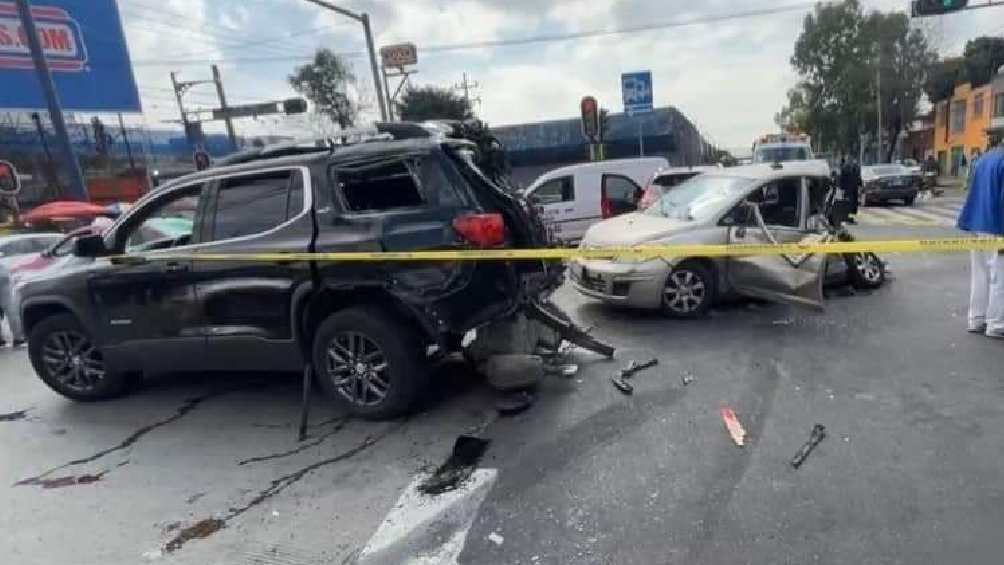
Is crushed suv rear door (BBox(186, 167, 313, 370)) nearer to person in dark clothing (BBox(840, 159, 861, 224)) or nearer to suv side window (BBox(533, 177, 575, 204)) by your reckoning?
suv side window (BBox(533, 177, 575, 204))

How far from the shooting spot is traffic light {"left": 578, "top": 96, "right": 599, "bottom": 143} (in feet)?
47.1

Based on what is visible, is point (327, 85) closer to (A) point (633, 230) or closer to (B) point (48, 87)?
(B) point (48, 87)

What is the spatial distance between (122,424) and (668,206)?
19.6 ft

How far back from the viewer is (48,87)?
13.5 metres

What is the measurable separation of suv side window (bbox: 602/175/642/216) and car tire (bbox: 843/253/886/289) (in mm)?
5334

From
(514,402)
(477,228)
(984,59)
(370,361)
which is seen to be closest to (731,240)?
(514,402)

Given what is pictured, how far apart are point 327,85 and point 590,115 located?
109 feet

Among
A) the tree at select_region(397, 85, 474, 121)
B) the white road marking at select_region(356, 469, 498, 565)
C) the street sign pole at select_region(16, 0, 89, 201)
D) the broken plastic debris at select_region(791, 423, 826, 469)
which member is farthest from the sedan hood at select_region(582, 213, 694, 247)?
the tree at select_region(397, 85, 474, 121)

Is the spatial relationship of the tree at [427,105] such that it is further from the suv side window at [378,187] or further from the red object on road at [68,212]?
the suv side window at [378,187]

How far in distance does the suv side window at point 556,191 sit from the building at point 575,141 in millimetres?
28205

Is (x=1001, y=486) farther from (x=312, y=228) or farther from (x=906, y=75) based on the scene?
(x=906, y=75)

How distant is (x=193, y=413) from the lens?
4.98m

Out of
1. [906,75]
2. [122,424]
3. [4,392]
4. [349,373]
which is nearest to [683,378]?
[349,373]

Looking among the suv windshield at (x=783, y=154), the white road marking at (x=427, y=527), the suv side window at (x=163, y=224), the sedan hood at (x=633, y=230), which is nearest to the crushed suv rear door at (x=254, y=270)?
the suv side window at (x=163, y=224)
